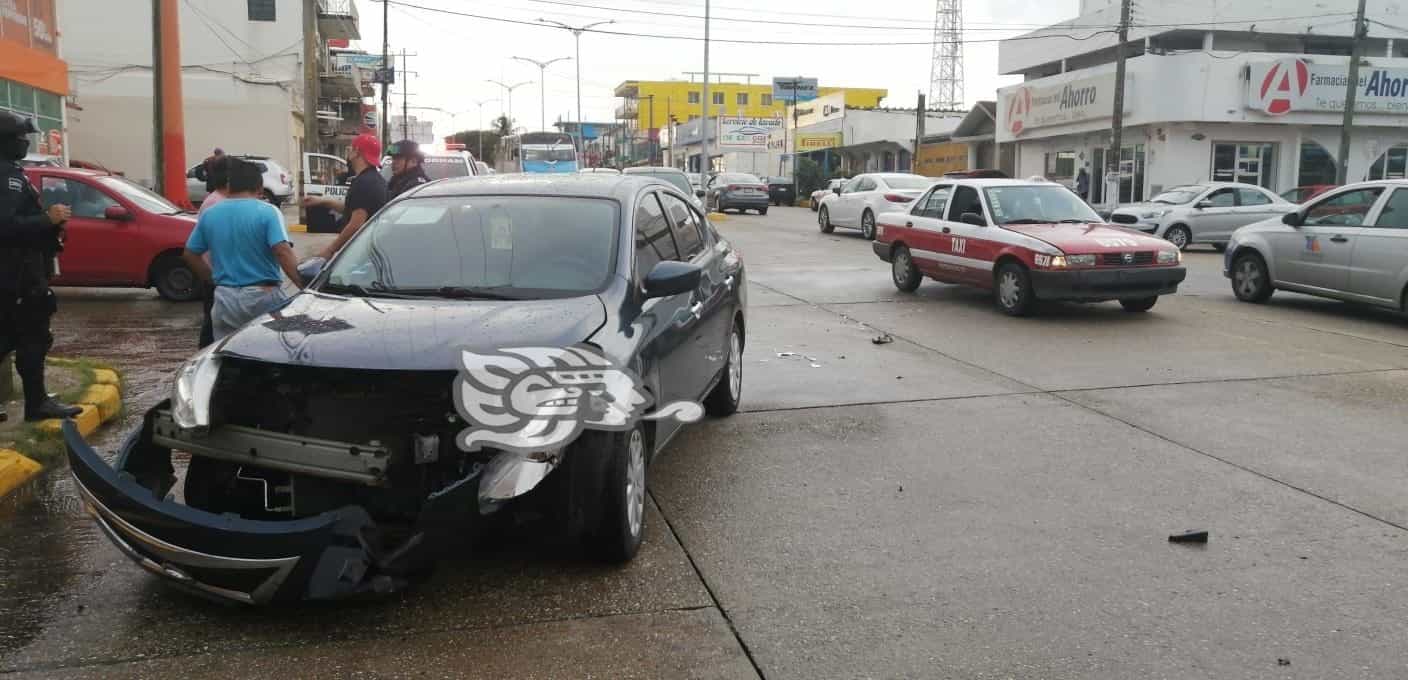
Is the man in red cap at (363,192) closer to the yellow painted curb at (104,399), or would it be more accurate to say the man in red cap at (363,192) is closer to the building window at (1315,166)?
the yellow painted curb at (104,399)

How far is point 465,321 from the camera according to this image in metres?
4.43

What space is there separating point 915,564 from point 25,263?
4945mm

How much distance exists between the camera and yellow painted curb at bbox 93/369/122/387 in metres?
7.43

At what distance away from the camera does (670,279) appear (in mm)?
4980

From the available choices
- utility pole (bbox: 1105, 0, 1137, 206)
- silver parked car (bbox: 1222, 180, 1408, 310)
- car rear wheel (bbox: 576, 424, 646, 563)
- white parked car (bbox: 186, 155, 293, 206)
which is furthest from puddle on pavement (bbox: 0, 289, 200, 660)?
utility pole (bbox: 1105, 0, 1137, 206)

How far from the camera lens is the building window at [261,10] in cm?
4516

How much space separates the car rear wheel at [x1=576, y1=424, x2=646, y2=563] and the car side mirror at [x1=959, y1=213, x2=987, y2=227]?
864 cm

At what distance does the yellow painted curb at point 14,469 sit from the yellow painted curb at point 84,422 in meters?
0.53

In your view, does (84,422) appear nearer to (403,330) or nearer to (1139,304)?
(403,330)

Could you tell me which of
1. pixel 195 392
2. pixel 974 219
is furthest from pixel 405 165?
pixel 974 219

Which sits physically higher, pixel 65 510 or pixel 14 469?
pixel 14 469

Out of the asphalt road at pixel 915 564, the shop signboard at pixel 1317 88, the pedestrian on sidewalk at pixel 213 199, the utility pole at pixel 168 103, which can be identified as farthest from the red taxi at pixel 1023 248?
the shop signboard at pixel 1317 88

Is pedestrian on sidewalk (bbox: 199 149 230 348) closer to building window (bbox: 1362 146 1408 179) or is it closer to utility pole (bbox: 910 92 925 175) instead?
building window (bbox: 1362 146 1408 179)

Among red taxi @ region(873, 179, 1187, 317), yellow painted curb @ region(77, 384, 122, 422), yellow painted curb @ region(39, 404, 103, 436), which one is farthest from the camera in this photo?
red taxi @ region(873, 179, 1187, 317)
